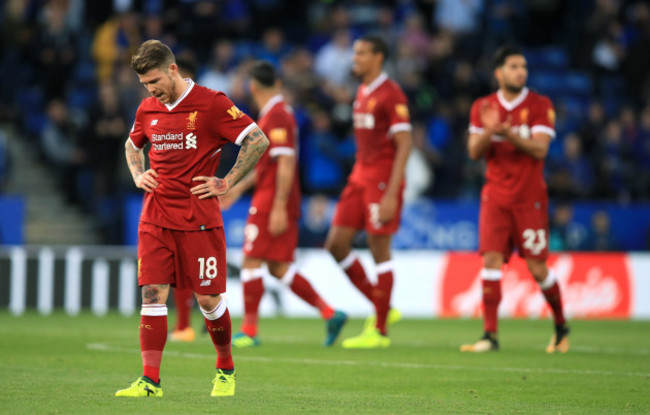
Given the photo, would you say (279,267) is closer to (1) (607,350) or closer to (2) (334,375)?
(2) (334,375)

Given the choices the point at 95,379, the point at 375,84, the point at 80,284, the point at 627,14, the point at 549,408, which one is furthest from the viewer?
the point at 627,14

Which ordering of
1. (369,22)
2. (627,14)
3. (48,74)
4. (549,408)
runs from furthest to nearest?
(627,14), (369,22), (48,74), (549,408)

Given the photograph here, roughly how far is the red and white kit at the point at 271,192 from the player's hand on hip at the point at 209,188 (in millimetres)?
3818

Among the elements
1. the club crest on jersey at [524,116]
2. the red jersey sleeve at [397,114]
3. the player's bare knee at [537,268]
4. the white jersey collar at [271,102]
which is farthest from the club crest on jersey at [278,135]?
the player's bare knee at [537,268]

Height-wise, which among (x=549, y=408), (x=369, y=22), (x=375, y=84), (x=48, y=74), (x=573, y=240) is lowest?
(x=549, y=408)

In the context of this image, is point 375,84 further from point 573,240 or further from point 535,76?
point 535,76

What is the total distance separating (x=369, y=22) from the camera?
868 inches

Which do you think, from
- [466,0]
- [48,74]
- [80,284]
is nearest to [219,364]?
[80,284]

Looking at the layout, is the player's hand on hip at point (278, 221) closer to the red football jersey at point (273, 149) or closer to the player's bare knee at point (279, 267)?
the red football jersey at point (273, 149)

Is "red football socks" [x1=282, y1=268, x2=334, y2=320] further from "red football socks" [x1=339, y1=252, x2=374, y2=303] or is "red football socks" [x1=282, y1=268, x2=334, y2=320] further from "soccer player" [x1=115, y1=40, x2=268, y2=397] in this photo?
"soccer player" [x1=115, y1=40, x2=268, y2=397]

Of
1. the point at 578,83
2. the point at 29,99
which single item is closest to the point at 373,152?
the point at 29,99

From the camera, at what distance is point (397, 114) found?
35.4 feet

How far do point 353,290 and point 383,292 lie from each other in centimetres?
594

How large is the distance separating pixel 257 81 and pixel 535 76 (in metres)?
12.2
